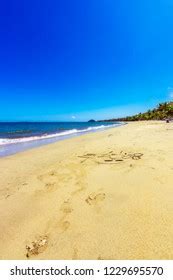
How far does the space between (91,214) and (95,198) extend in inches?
24.4

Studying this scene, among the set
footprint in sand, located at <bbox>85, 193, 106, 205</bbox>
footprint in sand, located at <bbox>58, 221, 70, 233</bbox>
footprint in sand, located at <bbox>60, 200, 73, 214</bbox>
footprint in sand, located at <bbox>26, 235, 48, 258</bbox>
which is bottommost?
footprint in sand, located at <bbox>26, 235, 48, 258</bbox>

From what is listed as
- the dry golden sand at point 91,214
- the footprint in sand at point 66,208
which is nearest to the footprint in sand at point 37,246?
the dry golden sand at point 91,214

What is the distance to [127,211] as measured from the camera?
330cm

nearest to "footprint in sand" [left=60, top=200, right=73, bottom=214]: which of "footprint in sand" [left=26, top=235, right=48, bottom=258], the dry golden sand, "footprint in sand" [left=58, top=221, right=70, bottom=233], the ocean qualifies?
the dry golden sand

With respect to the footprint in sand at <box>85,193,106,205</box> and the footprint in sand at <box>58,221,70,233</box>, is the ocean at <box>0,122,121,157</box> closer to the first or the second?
the footprint in sand at <box>85,193,106,205</box>

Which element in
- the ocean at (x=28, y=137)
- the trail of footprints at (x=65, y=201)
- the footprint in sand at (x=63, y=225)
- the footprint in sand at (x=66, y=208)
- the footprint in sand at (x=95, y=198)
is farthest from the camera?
the ocean at (x=28, y=137)

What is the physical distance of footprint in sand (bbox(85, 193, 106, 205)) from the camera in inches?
149

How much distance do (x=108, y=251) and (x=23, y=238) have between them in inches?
46.0

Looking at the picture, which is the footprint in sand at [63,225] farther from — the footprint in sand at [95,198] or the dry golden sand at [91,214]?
the footprint in sand at [95,198]

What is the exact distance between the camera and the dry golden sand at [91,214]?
253 centimetres

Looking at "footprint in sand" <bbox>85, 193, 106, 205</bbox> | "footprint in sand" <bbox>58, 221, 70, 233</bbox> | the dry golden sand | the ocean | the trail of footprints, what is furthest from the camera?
the ocean

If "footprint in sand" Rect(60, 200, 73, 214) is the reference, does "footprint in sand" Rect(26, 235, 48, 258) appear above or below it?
below
